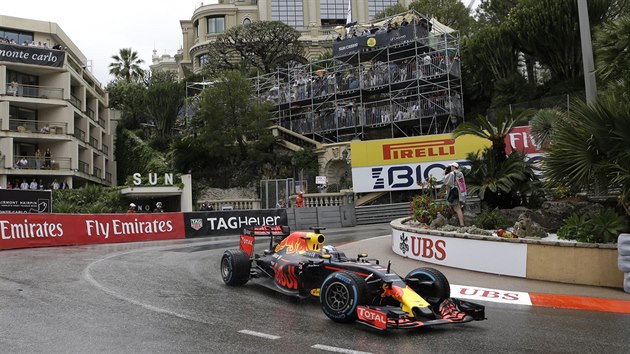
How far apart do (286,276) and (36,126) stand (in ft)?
122

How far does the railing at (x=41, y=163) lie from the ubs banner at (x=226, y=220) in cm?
1871

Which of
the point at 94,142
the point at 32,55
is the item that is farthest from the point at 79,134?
the point at 32,55

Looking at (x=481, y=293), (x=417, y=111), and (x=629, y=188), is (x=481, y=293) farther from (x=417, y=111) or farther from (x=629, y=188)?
(x=417, y=111)

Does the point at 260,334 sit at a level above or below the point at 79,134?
below

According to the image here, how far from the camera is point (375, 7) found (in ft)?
244

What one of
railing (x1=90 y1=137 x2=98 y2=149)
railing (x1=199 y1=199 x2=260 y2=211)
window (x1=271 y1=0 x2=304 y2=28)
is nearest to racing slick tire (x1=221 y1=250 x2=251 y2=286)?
railing (x1=199 y1=199 x2=260 y2=211)

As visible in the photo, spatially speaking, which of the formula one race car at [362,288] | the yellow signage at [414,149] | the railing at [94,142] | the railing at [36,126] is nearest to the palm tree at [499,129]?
the formula one race car at [362,288]

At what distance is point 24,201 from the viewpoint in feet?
86.6

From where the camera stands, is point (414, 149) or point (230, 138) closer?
point (414, 149)

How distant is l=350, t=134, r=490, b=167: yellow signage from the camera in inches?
1176

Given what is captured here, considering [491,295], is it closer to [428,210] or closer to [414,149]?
[428,210]

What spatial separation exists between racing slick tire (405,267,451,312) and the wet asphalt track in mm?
450

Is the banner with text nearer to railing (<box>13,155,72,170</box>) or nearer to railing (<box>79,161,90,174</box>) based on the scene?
railing (<box>13,155,72,170</box>)

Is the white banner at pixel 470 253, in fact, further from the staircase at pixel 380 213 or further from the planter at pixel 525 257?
the staircase at pixel 380 213
